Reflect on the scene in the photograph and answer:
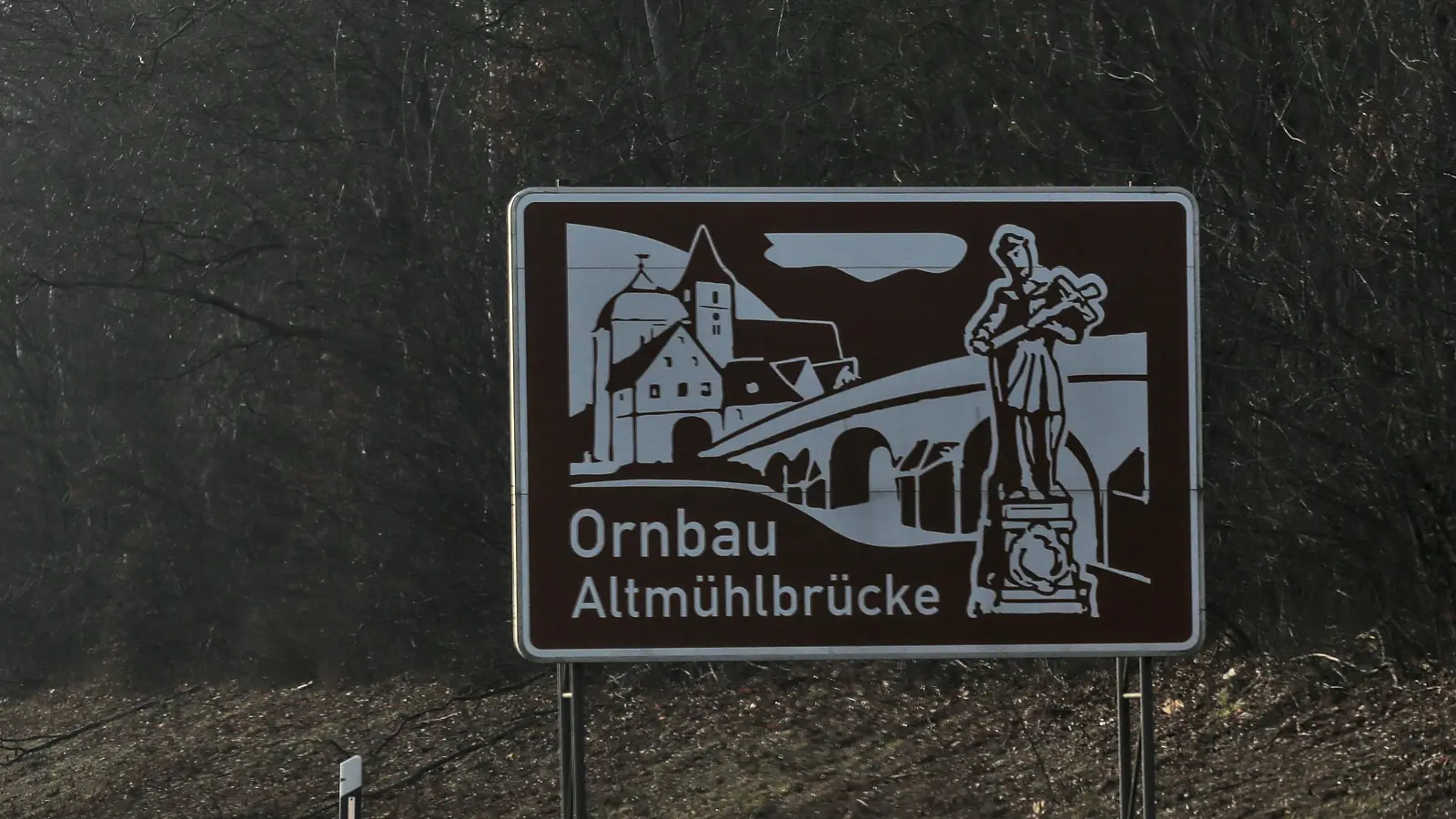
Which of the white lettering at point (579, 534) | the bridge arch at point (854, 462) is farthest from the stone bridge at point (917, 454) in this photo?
the white lettering at point (579, 534)

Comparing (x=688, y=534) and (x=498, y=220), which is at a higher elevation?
(x=498, y=220)

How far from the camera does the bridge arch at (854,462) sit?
5.25 metres

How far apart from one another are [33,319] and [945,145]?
12.7m

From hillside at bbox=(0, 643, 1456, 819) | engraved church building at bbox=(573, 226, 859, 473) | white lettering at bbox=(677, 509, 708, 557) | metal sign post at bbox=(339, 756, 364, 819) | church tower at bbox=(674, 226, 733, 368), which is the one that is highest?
church tower at bbox=(674, 226, 733, 368)

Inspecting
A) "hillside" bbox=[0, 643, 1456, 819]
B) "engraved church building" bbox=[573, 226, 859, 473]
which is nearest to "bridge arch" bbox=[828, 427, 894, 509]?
"engraved church building" bbox=[573, 226, 859, 473]

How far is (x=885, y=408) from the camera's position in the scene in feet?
17.2

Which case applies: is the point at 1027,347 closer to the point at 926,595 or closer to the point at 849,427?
the point at 849,427

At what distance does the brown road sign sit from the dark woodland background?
136 inches

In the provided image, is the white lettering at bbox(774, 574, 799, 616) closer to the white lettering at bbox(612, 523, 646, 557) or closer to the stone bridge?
the stone bridge

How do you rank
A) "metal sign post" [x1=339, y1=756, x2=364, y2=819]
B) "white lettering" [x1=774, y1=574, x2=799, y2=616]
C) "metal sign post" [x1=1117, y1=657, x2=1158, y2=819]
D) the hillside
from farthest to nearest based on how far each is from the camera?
the hillside, "metal sign post" [x1=339, y1=756, x2=364, y2=819], "metal sign post" [x1=1117, y1=657, x2=1158, y2=819], "white lettering" [x1=774, y1=574, x2=799, y2=616]

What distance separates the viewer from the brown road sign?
5.24 metres

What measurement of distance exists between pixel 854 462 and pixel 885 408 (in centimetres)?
21

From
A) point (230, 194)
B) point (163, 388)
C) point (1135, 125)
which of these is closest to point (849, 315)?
point (1135, 125)

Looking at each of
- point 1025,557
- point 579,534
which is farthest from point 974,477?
point 579,534
